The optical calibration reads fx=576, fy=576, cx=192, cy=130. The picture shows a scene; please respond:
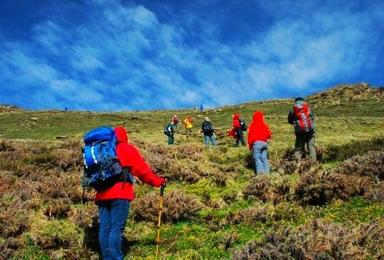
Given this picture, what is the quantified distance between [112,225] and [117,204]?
1.14ft

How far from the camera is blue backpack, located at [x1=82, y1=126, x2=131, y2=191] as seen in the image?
8602 mm

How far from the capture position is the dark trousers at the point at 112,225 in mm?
8781

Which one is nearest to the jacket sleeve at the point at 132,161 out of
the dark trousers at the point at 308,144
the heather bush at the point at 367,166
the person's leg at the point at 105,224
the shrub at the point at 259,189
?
the person's leg at the point at 105,224

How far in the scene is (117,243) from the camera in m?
8.80

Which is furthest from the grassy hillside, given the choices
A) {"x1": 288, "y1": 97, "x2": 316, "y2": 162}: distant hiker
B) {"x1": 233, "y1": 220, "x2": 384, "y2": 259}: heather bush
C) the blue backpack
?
the blue backpack

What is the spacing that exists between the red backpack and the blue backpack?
432 inches

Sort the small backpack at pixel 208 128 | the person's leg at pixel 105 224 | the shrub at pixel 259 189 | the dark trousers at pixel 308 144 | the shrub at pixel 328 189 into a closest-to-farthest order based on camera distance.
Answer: the person's leg at pixel 105 224, the shrub at pixel 328 189, the shrub at pixel 259 189, the dark trousers at pixel 308 144, the small backpack at pixel 208 128

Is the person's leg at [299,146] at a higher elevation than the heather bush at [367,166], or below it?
higher

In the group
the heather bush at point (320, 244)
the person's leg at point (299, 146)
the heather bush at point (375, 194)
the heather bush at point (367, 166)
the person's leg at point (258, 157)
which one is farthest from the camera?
the person's leg at point (299, 146)

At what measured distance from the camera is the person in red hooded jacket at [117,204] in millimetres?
8773

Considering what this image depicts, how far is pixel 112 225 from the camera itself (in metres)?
8.84

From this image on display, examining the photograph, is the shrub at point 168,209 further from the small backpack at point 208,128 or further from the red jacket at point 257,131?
the small backpack at point 208,128

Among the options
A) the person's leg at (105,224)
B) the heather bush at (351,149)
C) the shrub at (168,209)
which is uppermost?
the heather bush at (351,149)

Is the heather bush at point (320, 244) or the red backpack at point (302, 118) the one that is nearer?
the heather bush at point (320, 244)
